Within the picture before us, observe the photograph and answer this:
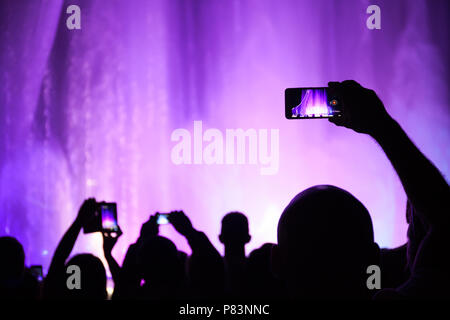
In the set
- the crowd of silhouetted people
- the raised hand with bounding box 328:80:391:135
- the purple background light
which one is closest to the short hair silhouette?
the crowd of silhouetted people

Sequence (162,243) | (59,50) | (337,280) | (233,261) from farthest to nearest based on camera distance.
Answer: (59,50), (233,261), (162,243), (337,280)

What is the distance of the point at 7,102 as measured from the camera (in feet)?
17.9

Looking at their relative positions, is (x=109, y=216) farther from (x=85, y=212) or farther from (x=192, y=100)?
(x=192, y=100)

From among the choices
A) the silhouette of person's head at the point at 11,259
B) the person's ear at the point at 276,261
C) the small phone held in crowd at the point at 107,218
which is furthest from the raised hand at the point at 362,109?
the small phone held in crowd at the point at 107,218

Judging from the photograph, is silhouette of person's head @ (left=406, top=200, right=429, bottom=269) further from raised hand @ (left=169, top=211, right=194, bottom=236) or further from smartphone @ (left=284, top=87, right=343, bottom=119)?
raised hand @ (left=169, top=211, right=194, bottom=236)

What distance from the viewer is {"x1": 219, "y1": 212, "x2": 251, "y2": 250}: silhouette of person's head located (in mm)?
2229

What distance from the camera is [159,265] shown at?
4.78ft

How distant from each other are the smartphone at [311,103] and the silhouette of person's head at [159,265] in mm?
697

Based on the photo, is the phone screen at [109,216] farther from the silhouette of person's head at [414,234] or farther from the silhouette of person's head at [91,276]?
the silhouette of person's head at [414,234]

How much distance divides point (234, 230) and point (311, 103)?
A: 899 millimetres

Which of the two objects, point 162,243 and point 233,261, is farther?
point 233,261
